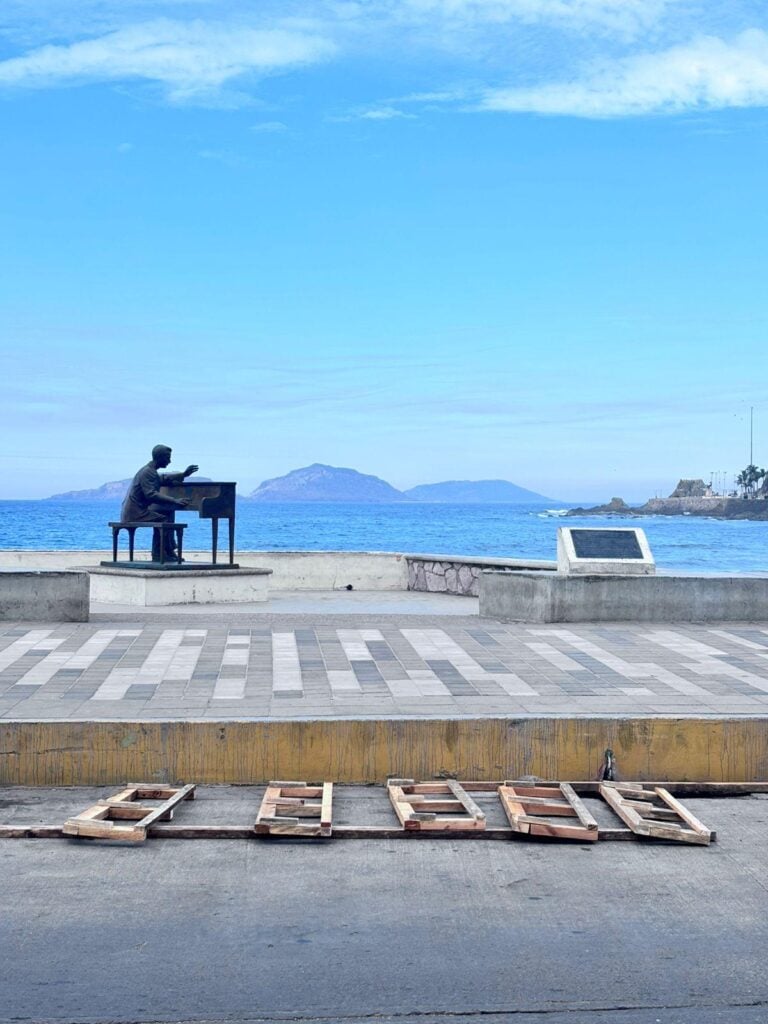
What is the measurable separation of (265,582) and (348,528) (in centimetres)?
11452

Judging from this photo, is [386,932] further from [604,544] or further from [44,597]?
[604,544]

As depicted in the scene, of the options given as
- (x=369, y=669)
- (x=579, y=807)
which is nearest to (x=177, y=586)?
(x=369, y=669)

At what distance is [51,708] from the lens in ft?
31.0

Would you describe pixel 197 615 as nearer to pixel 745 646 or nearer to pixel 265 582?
pixel 265 582

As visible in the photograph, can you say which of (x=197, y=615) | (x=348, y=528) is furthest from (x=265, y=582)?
(x=348, y=528)

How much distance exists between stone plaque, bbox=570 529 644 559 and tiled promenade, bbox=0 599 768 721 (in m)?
1.77

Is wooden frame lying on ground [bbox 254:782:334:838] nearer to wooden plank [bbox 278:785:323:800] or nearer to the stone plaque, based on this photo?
wooden plank [bbox 278:785:323:800]

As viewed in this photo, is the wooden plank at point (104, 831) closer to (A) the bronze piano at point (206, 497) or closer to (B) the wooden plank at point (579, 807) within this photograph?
(B) the wooden plank at point (579, 807)

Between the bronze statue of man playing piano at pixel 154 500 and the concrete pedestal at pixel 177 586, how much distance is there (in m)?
0.86

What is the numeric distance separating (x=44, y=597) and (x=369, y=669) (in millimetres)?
5024

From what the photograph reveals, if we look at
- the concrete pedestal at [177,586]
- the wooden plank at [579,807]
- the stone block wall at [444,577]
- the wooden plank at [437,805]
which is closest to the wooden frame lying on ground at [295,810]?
the wooden plank at [437,805]

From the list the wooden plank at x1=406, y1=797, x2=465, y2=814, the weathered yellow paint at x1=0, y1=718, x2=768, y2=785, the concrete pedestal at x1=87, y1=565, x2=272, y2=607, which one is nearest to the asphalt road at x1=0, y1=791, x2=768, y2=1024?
the wooden plank at x1=406, y1=797, x2=465, y2=814

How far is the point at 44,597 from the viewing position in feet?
48.0

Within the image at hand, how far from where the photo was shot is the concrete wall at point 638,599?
49.2 ft
